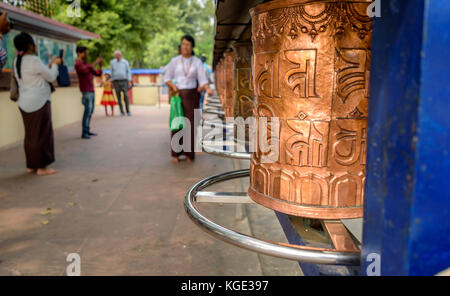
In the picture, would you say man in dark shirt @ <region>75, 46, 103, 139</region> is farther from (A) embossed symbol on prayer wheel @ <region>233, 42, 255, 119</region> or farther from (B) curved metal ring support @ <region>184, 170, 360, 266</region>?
(B) curved metal ring support @ <region>184, 170, 360, 266</region>

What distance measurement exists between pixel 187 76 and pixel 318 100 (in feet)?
14.4

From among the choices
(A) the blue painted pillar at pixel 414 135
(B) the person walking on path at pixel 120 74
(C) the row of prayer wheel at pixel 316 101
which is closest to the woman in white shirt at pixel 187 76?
(C) the row of prayer wheel at pixel 316 101

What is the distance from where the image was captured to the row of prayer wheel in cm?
96

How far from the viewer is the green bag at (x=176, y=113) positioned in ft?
17.0

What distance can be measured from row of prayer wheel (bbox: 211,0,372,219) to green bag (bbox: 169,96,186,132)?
417 centimetres

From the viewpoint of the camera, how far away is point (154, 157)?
640 cm

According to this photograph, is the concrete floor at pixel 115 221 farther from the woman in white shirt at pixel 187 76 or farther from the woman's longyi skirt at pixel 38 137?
the woman in white shirt at pixel 187 76

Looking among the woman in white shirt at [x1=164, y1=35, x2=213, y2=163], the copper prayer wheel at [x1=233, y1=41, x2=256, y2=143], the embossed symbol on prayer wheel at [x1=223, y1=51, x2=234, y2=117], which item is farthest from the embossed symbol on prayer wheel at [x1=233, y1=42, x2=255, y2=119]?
the woman in white shirt at [x1=164, y1=35, x2=213, y2=163]

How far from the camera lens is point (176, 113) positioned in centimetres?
525

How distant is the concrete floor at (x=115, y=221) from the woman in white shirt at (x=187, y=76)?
3.20 ft

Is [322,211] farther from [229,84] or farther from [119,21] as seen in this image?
[119,21]

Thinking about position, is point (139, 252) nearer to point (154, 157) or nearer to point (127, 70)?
point (154, 157)

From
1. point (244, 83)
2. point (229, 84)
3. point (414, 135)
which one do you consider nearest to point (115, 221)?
Answer: point (229, 84)

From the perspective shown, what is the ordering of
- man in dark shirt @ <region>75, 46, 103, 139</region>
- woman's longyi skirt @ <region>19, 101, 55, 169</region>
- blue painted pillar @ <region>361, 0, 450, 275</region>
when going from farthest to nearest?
man in dark shirt @ <region>75, 46, 103, 139</region>, woman's longyi skirt @ <region>19, 101, 55, 169</region>, blue painted pillar @ <region>361, 0, 450, 275</region>
